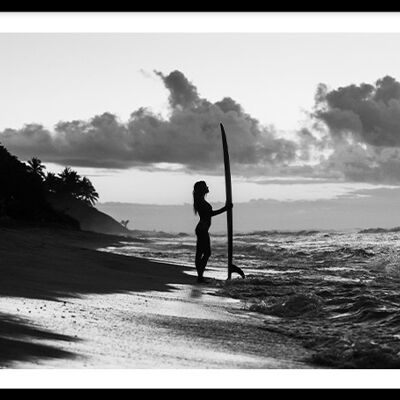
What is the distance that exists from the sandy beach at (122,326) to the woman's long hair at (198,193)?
2.00 metres

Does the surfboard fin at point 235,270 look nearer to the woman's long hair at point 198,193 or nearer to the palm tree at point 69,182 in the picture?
the woman's long hair at point 198,193

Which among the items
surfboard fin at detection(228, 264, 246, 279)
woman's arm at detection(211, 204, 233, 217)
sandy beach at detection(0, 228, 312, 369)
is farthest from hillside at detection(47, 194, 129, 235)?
sandy beach at detection(0, 228, 312, 369)

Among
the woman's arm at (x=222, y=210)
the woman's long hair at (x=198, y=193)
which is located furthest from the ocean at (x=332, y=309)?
the woman's long hair at (x=198, y=193)

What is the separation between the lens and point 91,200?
276 ft

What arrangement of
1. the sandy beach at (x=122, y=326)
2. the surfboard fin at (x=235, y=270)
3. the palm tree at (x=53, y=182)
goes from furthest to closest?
the palm tree at (x=53, y=182), the surfboard fin at (x=235, y=270), the sandy beach at (x=122, y=326)

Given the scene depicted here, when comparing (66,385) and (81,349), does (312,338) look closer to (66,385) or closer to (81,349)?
(81,349)

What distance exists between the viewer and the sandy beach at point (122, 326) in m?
4.99

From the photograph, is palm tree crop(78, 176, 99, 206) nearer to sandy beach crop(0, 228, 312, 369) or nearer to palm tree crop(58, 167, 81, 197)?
palm tree crop(58, 167, 81, 197)

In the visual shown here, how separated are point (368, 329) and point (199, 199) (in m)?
6.11

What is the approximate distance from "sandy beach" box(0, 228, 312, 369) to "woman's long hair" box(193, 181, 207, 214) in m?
2.00

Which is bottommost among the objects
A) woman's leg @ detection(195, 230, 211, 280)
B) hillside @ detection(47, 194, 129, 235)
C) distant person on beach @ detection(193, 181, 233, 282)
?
hillside @ detection(47, 194, 129, 235)

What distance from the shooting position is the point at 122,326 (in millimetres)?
6523

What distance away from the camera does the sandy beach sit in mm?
4988

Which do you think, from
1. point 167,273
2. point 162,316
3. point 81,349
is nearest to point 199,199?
point 167,273
